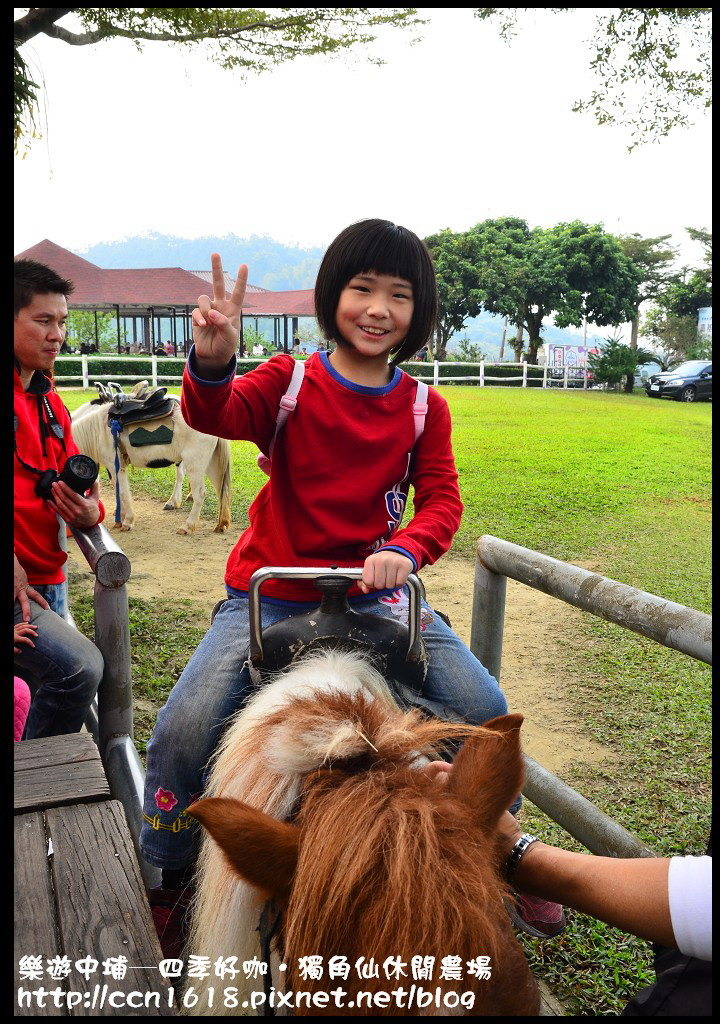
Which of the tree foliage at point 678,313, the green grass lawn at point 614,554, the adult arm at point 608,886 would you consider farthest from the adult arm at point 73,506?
the tree foliage at point 678,313

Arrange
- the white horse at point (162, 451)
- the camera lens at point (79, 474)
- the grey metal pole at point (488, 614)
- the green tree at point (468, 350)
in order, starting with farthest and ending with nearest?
1. the green tree at point (468, 350)
2. the white horse at point (162, 451)
3. the grey metal pole at point (488, 614)
4. the camera lens at point (79, 474)

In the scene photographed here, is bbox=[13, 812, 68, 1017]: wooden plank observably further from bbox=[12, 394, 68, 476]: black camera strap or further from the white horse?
the white horse

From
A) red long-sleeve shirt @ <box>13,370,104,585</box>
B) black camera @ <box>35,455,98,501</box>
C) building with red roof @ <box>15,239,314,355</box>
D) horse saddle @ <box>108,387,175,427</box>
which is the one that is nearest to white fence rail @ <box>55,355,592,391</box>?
building with red roof @ <box>15,239,314,355</box>

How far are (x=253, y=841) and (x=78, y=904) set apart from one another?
43cm

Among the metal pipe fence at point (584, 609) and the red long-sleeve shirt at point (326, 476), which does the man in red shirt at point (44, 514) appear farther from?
the metal pipe fence at point (584, 609)

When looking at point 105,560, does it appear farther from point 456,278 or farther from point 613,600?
point 456,278

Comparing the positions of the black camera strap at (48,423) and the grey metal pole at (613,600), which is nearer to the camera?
the grey metal pole at (613,600)

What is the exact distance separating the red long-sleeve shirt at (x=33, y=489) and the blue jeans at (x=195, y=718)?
1.10 metres

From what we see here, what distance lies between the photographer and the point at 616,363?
88.0ft

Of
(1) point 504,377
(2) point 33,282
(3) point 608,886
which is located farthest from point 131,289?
(3) point 608,886

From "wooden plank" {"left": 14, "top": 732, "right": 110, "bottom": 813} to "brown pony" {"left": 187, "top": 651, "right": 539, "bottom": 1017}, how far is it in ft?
1.39

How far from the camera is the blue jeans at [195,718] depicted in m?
1.56

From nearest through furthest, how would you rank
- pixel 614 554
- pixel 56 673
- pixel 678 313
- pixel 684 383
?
pixel 56 673, pixel 614 554, pixel 684 383, pixel 678 313

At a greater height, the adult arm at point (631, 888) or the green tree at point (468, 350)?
the green tree at point (468, 350)
